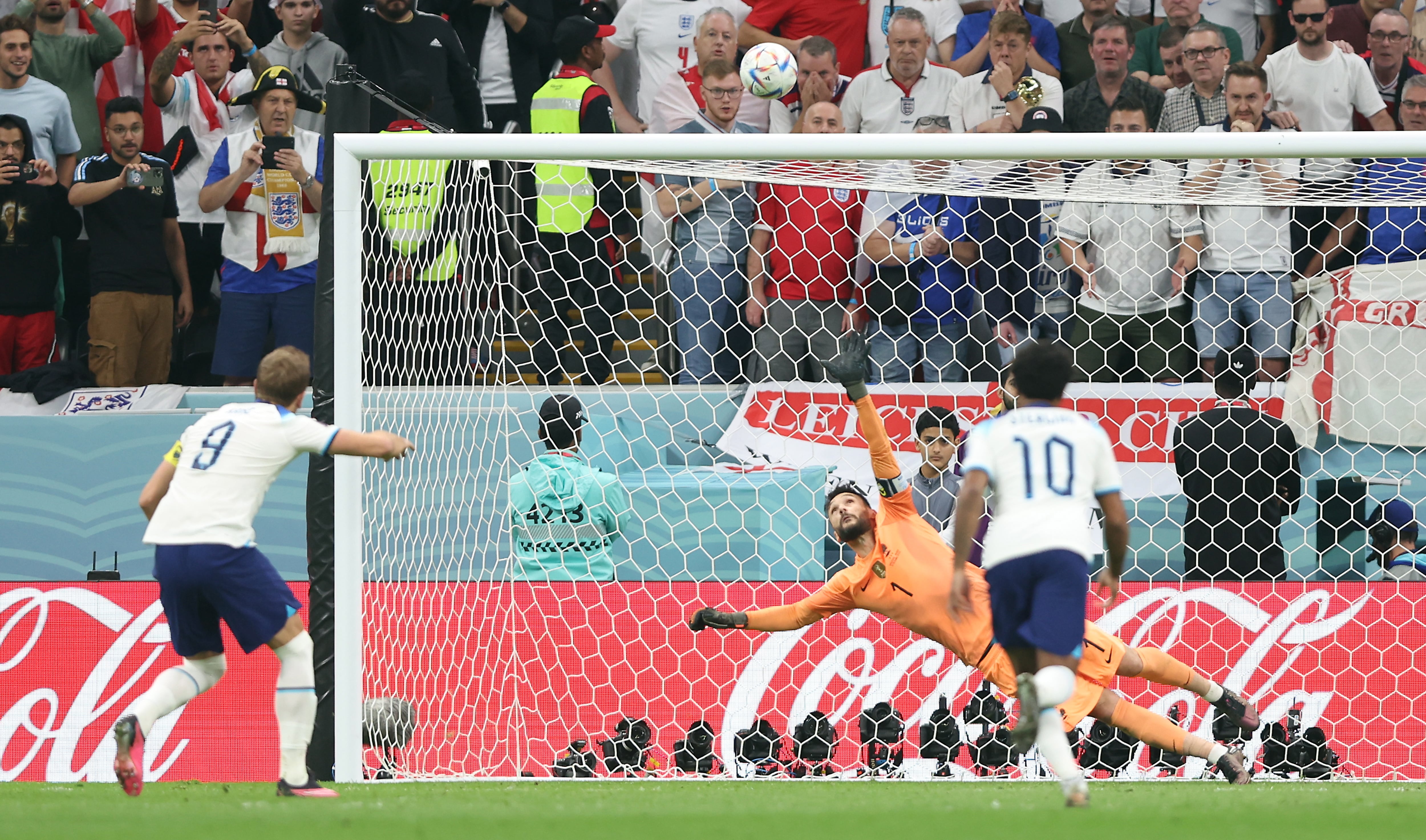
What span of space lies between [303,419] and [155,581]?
2.57m

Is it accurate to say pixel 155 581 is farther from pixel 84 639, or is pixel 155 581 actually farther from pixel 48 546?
pixel 48 546

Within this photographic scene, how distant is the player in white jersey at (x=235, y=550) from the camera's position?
5.09m

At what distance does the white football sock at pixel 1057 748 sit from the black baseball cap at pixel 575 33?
622 centimetres

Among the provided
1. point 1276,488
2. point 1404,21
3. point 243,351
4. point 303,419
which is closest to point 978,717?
point 1276,488

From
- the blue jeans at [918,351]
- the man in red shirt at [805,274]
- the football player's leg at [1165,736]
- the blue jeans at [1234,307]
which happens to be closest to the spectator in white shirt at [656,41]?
the man in red shirt at [805,274]

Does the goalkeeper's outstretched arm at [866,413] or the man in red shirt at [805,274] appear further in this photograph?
the man in red shirt at [805,274]

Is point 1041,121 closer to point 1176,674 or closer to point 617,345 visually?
point 617,345

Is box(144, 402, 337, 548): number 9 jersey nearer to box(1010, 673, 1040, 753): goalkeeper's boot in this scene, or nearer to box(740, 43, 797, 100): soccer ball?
box(1010, 673, 1040, 753): goalkeeper's boot

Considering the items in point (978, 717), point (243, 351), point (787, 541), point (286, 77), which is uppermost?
point (286, 77)

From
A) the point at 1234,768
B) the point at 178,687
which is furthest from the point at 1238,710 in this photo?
the point at 178,687

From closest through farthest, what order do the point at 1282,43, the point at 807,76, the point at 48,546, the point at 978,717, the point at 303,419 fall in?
the point at 303,419 < the point at 978,717 < the point at 48,546 < the point at 807,76 < the point at 1282,43

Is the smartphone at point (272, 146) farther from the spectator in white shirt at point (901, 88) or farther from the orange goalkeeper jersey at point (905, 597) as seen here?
the orange goalkeeper jersey at point (905, 597)

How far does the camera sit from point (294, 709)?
526 centimetres

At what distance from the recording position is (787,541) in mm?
8094
